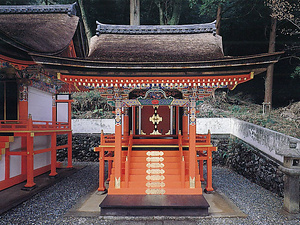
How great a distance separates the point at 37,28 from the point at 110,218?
343 inches

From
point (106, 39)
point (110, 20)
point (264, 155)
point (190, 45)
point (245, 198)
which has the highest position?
point (110, 20)

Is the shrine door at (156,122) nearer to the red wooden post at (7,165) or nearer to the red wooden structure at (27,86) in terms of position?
the red wooden structure at (27,86)

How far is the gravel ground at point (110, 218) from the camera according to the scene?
4973 millimetres

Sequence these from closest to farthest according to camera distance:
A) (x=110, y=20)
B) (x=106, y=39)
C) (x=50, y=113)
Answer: (x=106, y=39) < (x=50, y=113) < (x=110, y=20)

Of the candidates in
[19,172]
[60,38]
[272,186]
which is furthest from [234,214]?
[60,38]

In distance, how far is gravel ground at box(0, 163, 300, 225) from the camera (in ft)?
16.3

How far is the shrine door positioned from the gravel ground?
3.17 metres

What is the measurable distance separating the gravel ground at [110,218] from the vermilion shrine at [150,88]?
48 centimetres

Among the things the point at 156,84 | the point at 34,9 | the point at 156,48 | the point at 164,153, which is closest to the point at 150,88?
the point at 156,84

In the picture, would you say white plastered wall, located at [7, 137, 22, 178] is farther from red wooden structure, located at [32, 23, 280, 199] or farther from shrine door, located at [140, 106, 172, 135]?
shrine door, located at [140, 106, 172, 135]

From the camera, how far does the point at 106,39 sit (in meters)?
7.72

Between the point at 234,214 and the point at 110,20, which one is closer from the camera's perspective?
the point at 234,214

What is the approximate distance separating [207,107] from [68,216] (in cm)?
1281

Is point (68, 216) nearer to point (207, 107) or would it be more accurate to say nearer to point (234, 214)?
point (234, 214)
